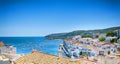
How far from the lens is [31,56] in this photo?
18.6ft

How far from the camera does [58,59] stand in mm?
5227

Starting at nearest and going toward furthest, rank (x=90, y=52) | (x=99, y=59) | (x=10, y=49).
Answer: (x=99, y=59)
(x=10, y=49)
(x=90, y=52)

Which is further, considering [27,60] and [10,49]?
[10,49]

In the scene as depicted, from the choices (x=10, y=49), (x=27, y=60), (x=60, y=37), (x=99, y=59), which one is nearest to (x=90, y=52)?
(x=10, y=49)

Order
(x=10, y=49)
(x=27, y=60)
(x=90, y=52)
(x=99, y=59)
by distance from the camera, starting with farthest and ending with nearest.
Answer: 1. (x=90, y=52)
2. (x=10, y=49)
3. (x=99, y=59)
4. (x=27, y=60)

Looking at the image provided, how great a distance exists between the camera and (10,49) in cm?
1258

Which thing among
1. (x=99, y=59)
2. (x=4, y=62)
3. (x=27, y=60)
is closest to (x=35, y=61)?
(x=27, y=60)

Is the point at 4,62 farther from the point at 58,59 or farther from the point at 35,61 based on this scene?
the point at 58,59

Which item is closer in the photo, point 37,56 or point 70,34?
point 37,56

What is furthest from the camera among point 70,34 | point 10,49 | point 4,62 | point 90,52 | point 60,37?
point 60,37

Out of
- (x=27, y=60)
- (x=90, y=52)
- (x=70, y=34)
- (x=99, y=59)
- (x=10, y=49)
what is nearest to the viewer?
(x=27, y=60)

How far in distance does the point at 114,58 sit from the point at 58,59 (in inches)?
57.8

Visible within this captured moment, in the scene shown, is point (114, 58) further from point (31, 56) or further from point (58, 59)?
point (31, 56)

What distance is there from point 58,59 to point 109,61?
1394 mm
